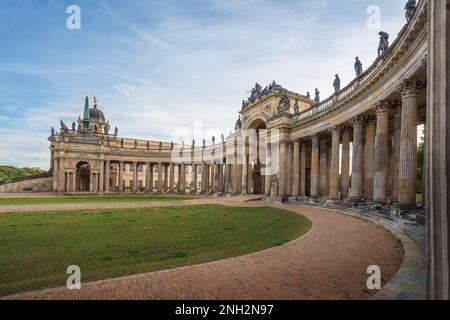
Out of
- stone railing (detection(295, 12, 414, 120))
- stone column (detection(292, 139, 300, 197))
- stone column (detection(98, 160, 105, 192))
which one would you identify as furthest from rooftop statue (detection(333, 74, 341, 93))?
stone column (detection(98, 160, 105, 192))

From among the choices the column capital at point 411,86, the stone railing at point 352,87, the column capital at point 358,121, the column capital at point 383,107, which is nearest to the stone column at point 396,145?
the column capital at point 383,107

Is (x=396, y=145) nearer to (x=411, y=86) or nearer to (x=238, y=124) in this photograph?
(x=411, y=86)

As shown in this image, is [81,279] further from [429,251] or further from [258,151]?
[258,151]

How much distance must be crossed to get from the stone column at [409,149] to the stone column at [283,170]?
1823 centimetres

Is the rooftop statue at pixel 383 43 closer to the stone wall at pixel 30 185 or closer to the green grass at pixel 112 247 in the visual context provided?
the green grass at pixel 112 247

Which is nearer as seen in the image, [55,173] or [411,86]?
[411,86]

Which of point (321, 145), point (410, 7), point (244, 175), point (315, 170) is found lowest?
point (244, 175)

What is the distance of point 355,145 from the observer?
2097 cm

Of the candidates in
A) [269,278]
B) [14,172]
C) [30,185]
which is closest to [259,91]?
[269,278]

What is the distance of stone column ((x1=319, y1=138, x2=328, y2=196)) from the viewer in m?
29.6

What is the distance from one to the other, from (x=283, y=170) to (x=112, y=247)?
87.0 ft

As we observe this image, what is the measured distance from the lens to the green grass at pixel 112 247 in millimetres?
6457

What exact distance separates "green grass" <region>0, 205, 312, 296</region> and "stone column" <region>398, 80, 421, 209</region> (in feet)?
20.0
